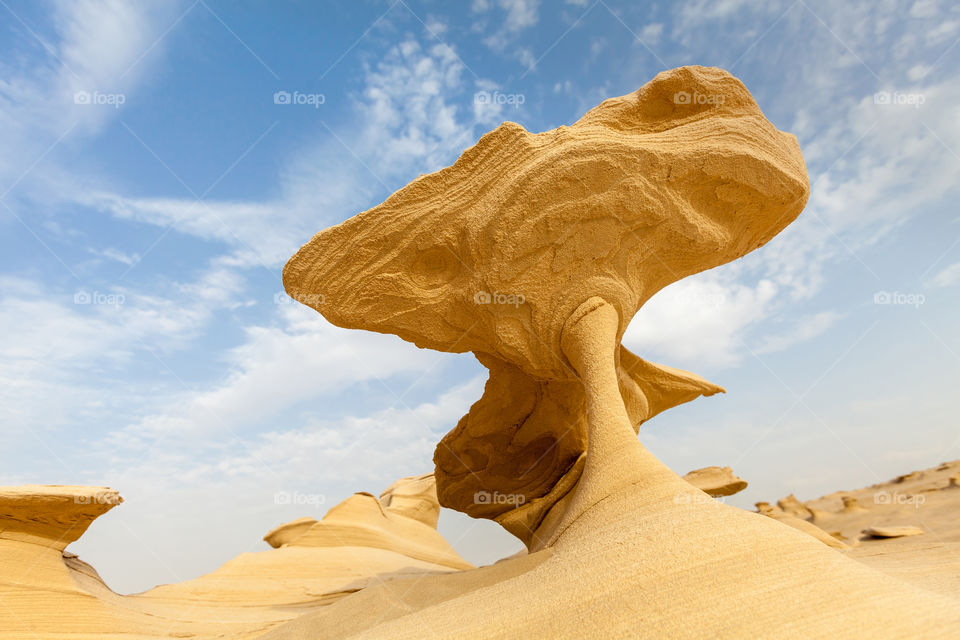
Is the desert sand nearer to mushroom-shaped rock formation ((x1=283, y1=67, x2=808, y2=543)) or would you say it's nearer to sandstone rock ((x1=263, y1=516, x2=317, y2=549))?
mushroom-shaped rock formation ((x1=283, y1=67, x2=808, y2=543))

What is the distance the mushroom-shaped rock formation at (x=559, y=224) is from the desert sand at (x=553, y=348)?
0.06 feet

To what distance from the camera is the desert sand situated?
3.13 metres

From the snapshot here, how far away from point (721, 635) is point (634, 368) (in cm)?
509

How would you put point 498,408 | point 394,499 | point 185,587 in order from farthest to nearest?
point 394,499 → point 185,587 → point 498,408

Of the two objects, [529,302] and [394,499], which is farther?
[394,499]

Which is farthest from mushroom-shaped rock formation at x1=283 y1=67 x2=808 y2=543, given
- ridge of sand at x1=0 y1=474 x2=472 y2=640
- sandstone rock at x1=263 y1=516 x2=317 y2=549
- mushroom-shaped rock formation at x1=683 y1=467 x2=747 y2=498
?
sandstone rock at x1=263 y1=516 x2=317 y2=549

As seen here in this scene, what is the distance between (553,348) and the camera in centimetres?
530

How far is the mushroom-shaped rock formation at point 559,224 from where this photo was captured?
489 cm

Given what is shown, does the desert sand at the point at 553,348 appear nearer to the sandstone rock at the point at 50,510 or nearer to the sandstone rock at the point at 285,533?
the sandstone rock at the point at 50,510

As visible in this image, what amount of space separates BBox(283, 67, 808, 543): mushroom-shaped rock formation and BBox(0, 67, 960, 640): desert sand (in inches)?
0.7

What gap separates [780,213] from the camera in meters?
5.62

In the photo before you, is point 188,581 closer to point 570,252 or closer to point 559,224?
point 570,252

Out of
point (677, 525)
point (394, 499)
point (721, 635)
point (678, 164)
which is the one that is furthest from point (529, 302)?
point (394, 499)

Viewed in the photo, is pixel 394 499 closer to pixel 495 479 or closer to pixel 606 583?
pixel 495 479
